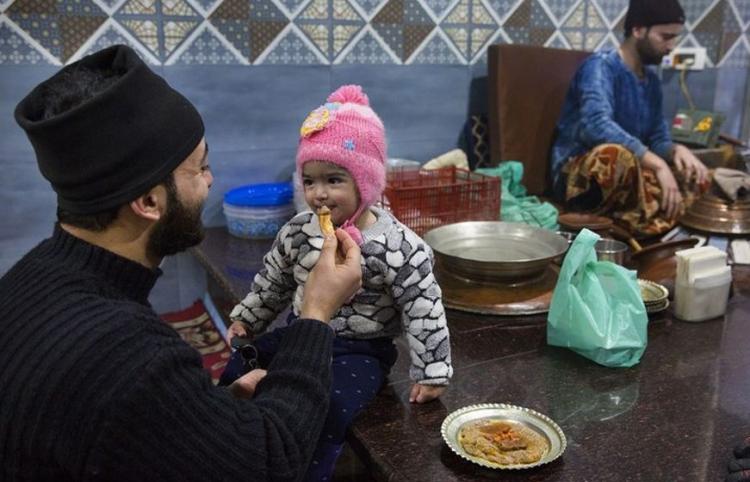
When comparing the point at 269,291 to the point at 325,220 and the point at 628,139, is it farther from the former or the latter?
the point at 628,139

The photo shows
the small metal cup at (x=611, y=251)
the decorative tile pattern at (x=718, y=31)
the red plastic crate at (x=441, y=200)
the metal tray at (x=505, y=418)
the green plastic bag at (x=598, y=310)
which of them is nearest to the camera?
the metal tray at (x=505, y=418)

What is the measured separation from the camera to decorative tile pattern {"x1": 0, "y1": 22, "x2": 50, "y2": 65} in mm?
2531

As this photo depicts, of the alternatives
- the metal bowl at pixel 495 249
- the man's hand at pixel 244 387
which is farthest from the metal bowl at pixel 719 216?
the man's hand at pixel 244 387

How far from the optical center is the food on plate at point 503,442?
1267 millimetres

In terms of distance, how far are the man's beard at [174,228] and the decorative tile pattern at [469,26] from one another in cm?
241

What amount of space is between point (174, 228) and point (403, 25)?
7.54 feet

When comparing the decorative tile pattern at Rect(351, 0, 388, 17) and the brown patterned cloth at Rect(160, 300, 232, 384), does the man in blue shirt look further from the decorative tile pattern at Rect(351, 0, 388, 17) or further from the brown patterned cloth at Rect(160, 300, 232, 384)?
the brown patterned cloth at Rect(160, 300, 232, 384)

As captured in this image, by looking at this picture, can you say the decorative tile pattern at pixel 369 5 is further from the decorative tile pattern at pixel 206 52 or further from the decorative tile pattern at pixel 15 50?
the decorative tile pattern at pixel 15 50

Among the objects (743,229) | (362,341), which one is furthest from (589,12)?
(362,341)

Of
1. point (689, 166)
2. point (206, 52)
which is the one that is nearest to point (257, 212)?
point (206, 52)

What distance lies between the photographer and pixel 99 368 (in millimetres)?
913

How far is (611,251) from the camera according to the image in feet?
7.09

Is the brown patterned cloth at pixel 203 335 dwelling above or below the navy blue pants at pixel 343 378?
below

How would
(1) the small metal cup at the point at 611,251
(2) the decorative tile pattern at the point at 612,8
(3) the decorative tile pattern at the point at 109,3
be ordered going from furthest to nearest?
1. (2) the decorative tile pattern at the point at 612,8
2. (3) the decorative tile pattern at the point at 109,3
3. (1) the small metal cup at the point at 611,251
